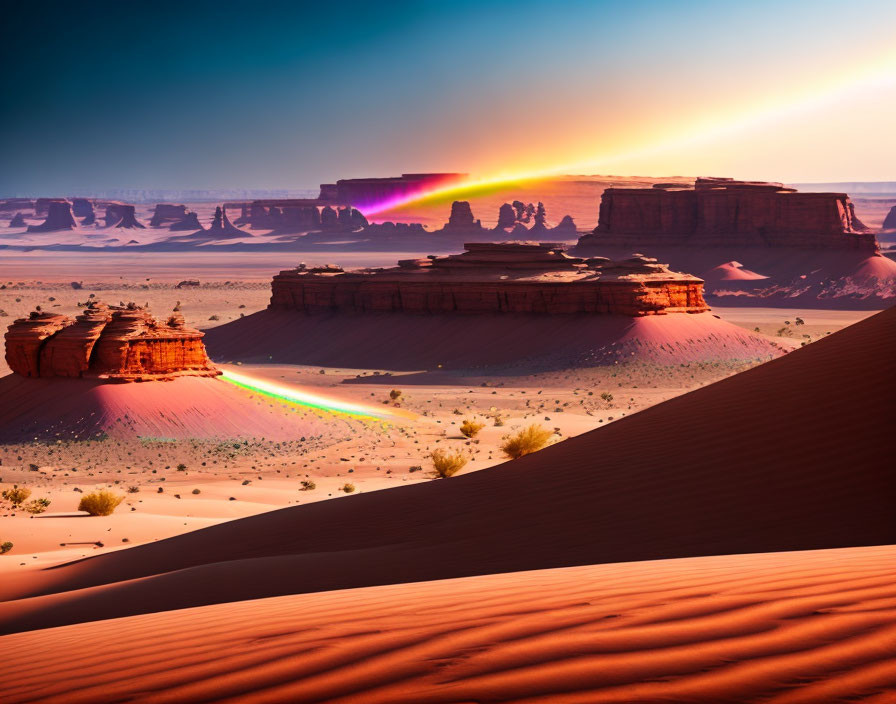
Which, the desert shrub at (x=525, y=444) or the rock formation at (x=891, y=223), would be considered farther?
the rock formation at (x=891, y=223)

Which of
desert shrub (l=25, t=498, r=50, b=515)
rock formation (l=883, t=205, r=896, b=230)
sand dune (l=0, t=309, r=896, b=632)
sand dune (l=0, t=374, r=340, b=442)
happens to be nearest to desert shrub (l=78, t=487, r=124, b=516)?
desert shrub (l=25, t=498, r=50, b=515)

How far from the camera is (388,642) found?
4418 millimetres

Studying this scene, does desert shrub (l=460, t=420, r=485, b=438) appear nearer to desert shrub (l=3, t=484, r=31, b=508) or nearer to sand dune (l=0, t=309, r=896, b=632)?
desert shrub (l=3, t=484, r=31, b=508)

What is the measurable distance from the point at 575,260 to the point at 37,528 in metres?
34.3

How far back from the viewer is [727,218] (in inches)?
3287

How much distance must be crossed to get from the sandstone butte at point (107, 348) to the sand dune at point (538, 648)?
2119cm

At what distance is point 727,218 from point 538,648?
83.0 m

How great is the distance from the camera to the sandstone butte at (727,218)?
80125 millimetres

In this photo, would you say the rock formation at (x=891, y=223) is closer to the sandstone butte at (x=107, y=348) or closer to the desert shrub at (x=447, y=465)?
the sandstone butte at (x=107, y=348)

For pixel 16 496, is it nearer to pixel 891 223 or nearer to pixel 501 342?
pixel 501 342

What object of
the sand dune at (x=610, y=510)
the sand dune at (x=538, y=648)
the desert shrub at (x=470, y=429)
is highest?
the sand dune at (x=538, y=648)

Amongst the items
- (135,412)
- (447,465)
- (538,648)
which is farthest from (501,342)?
(538,648)

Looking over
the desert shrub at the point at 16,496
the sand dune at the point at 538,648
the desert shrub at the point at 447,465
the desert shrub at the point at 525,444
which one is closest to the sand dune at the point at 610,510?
the sand dune at the point at 538,648

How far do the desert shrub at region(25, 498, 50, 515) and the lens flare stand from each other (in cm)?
1013
